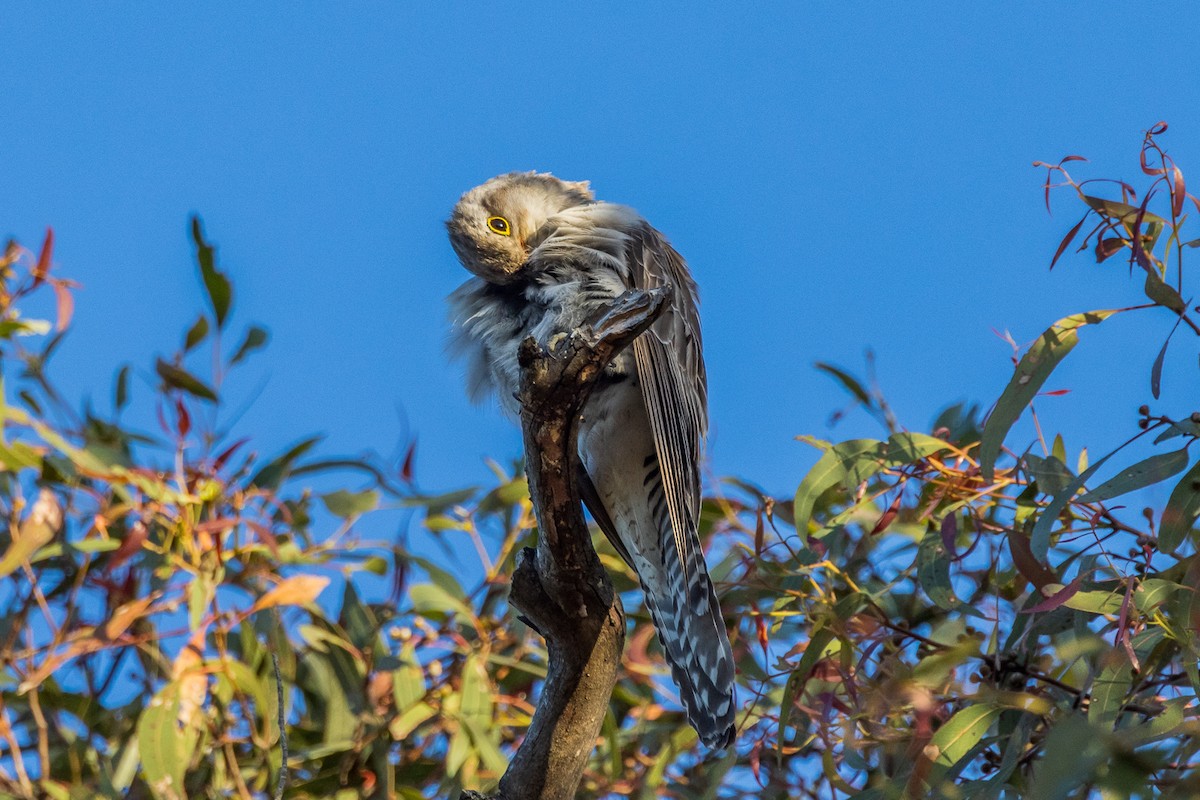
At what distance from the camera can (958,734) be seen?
7.97 ft

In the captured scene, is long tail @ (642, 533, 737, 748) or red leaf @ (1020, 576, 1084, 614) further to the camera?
long tail @ (642, 533, 737, 748)

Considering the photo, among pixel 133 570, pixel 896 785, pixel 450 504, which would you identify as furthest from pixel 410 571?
pixel 896 785

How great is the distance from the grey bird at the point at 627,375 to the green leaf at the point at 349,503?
0.51 metres

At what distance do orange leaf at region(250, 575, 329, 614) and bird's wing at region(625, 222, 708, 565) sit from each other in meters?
1.05

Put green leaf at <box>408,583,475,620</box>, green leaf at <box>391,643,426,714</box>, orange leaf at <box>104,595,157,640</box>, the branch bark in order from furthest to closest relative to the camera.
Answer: green leaf at <box>408,583,475,620</box> → green leaf at <box>391,643,426,714</box> → orange leaf at <box>104,595,157,640</box> → the branch bark

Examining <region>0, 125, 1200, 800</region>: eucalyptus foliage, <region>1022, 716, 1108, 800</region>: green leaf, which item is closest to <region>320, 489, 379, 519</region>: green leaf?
<region>0, 125, 1200, 800</region>: eucalyptus foliage

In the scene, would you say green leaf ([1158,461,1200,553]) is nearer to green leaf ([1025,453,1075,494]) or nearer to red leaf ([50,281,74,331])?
green leaf ([1025,453,1075,494])

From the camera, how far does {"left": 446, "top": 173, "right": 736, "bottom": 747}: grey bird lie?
3078 mm

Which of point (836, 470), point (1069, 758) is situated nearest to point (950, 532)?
point (836, 470)

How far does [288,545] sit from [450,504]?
0.52 meters

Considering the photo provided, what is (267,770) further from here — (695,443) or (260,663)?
(695,443)

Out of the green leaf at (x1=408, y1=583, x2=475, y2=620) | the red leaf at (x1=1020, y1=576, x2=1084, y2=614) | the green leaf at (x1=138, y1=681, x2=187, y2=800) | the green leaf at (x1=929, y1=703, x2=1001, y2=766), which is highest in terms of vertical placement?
the green leaf at (x1=408, y1=583, x2=475, y2=620)

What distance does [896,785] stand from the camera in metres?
2.53

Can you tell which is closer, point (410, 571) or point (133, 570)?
point (133, 570)
